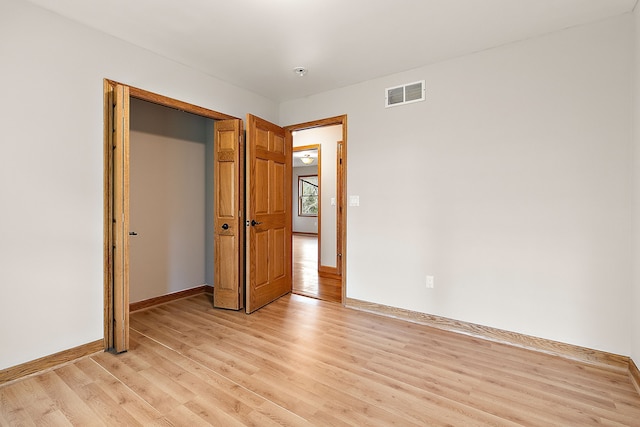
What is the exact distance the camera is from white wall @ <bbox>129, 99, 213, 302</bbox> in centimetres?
349

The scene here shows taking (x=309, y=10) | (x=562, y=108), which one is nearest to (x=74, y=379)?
(x=309, y=10)

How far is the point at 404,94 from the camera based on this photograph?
324 centimetres

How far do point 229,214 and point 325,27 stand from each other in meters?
2.14

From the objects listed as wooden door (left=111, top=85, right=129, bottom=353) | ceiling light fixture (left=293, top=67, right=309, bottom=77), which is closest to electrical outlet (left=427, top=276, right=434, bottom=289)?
ceiling light fixture (left=293, top=67, right=309, bottom=77)

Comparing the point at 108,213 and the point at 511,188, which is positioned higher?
the point at 511,188

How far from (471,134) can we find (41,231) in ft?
12.0

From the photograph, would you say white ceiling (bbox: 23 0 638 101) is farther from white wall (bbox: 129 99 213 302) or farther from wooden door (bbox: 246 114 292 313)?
white wall (bbox: 129 99 213 302)

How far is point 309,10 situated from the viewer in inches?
87.1

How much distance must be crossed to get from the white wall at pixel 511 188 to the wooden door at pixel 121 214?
2.30 m

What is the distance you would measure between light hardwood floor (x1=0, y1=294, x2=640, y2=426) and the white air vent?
7.77 feet

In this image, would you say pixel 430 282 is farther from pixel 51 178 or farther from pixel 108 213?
pixel 51 178

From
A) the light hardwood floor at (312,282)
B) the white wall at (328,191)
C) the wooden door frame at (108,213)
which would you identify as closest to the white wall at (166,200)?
the wooden door frame at (108,213)

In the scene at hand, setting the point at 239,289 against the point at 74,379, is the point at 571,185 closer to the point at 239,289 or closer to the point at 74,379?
the point at 239,289

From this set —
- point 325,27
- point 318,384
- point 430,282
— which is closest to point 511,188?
point 430,282
